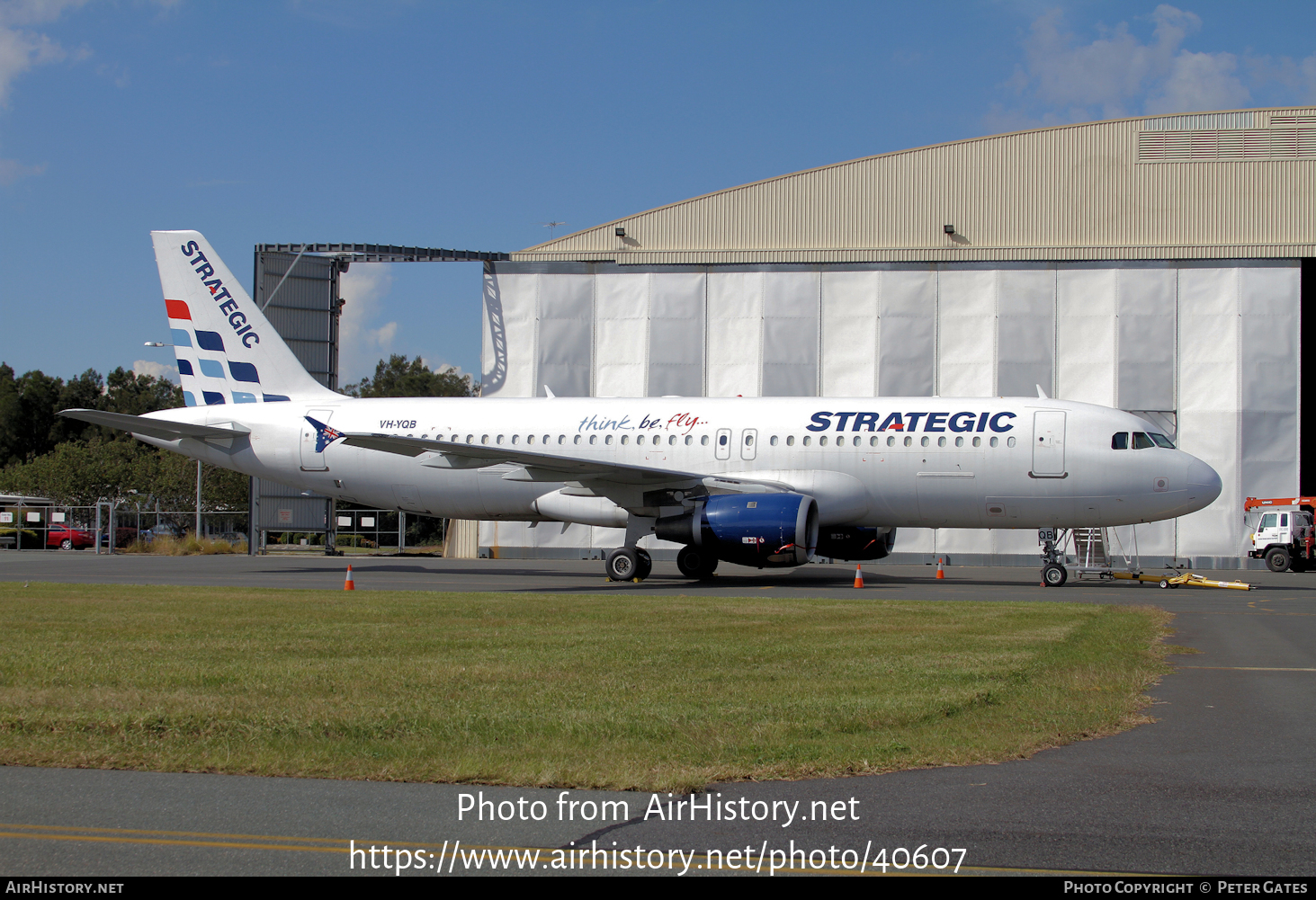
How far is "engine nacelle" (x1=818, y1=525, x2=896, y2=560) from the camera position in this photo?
24.7 m

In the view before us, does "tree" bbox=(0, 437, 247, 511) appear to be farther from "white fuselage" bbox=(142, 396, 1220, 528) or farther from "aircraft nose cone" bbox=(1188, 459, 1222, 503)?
"aircraft nose cone" bbox=(1188, 459, 1222, 503)

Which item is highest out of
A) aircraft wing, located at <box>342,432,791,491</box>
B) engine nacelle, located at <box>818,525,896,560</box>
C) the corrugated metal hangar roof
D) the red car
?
the corrugated metal hangar roof

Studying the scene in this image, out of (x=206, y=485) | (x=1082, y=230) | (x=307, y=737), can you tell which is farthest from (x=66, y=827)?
(x=206, y=485)

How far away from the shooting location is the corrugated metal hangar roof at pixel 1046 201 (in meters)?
35.1

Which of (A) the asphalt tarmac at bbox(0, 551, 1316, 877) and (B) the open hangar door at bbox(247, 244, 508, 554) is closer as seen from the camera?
(A) the asphalt tarmac at bbox(0, 551, 1316, 877)

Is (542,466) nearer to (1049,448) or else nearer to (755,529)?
(755,529)

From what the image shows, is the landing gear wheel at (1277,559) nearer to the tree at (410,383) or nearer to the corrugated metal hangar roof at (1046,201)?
the corrugated metal hangar roof at (1046,201)

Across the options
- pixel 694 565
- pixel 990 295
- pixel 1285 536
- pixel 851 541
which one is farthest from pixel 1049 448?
pixel 990 295

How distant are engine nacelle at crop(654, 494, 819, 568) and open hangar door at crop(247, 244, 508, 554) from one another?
19.8 m

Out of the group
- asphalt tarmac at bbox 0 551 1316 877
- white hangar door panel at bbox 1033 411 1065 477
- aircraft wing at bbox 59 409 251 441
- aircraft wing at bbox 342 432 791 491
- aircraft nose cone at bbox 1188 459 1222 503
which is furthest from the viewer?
aircraft wing at bbox 59 409 251 441

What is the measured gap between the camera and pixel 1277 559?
3170 cm

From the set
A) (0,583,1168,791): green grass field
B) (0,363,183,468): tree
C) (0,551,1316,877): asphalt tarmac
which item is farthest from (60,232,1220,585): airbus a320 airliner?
(0,363,183,468): tree

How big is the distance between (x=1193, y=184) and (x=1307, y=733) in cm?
3234
